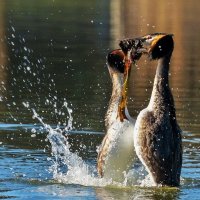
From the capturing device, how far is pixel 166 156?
1434 centimetres

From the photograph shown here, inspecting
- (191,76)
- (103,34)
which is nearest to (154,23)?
(103,34)

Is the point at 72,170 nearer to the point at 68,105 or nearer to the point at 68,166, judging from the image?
the point at 68,166

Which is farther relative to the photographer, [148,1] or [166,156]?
[148,1]

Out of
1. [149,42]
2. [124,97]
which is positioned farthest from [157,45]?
[124,97]

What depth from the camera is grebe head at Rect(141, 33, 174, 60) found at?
1441cm

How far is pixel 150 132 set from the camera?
1428cm

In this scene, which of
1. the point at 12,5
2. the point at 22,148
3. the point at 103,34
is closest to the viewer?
the point at 22,148

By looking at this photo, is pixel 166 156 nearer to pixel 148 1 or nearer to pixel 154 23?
pixel 154 23

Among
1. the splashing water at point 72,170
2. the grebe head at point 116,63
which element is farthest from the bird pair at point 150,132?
the grebe head at point 116,63

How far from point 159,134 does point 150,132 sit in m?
0.13

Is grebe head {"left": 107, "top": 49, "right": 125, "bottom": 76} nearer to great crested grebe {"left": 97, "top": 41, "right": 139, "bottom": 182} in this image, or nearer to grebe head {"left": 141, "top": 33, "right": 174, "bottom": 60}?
great crested grebe {"left": 97, "top": 41, "right": 139, "bottom": 182}

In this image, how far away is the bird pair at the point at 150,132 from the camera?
46.9 ft

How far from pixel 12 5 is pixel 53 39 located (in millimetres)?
33594

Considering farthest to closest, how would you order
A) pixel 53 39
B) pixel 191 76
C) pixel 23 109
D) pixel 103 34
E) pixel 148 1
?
pixel 148 1
pixel 103 34
pixel 53 39
pixel 191 76
pixel 23 109
